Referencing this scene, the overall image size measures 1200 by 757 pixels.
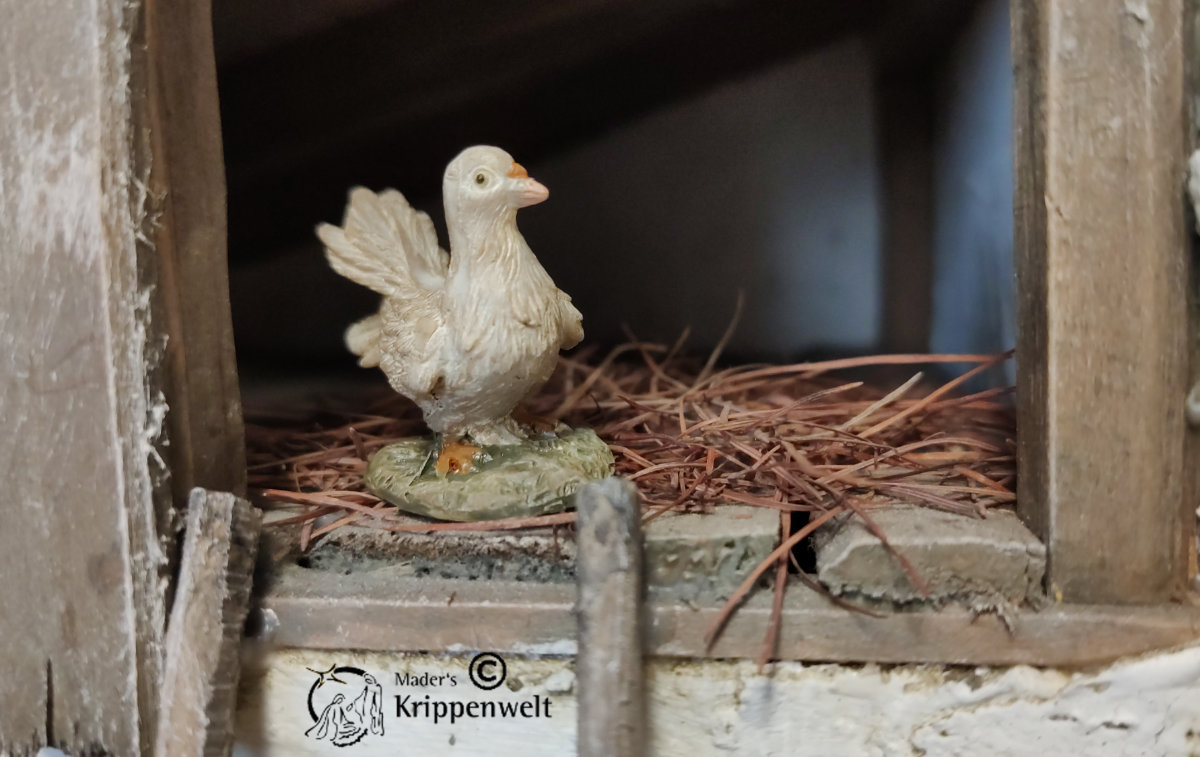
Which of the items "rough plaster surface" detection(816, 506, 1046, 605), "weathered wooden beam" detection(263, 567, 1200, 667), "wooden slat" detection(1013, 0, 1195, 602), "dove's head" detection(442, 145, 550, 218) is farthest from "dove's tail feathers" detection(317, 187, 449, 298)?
"wooden slat" detection(1013, 0, 1195, 602)

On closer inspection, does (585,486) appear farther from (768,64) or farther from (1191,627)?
(768,64)

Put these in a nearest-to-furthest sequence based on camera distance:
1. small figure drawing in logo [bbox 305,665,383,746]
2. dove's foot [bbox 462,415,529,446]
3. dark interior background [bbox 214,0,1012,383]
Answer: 1. small figure drawing in logo [bbox 305,665,383,746]
2. dove's foot [bbox 462,415,529,446]
3. dark interior background [bbox 214,0,1012,383]

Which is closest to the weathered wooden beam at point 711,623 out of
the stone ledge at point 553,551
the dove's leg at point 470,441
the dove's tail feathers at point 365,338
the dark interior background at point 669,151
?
the stone ledge at point 553,551

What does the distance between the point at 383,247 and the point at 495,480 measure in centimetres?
35

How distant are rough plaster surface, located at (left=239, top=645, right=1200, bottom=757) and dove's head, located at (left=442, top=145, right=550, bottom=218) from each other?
503 mm

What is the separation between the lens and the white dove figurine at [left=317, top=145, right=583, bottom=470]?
0.98 meters

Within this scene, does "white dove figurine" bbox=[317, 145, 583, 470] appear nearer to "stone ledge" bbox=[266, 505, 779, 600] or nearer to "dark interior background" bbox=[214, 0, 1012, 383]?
"stone ledge" bbox=[266, 505, 779, 600]

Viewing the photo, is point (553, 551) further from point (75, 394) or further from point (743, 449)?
point (75, 394)

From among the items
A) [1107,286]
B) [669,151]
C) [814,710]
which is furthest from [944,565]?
[669,151]

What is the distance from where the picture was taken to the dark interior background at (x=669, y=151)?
153 cm

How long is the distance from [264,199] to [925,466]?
1.44m

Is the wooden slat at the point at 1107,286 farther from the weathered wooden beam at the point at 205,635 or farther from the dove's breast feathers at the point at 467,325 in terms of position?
the weathered wooden beam at the point at 205,635

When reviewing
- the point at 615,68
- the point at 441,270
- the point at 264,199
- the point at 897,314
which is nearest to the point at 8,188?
the point at 441,270

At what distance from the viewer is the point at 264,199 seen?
6.08 ft
